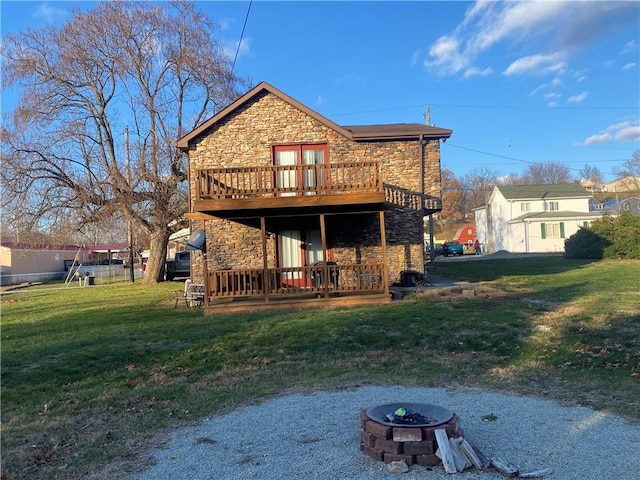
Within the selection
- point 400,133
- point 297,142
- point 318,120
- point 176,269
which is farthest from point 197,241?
point 176,269

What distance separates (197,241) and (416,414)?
45.2 ft

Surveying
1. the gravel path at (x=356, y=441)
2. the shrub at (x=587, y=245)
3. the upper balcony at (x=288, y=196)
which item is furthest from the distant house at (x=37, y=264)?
the gravel path at (x=356, y=441)

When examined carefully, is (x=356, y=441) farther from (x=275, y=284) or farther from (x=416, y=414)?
(x=275, y=284)

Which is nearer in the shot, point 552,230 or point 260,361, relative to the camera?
point 260,361

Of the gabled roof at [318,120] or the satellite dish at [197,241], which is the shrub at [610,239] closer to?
the gabled roof at [318,120]

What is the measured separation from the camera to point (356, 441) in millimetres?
4836

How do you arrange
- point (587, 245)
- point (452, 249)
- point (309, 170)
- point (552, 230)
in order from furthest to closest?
point (452, 249) → point (552, 230) → point (587, 245) → point (309, 170)

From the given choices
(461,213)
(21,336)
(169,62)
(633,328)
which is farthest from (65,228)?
(461,213)

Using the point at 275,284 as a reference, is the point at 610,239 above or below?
above

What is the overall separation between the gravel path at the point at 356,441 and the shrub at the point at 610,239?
2853 cm

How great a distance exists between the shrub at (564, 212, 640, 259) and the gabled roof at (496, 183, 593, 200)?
1399 cm

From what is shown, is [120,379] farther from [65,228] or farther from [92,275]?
[92,275]

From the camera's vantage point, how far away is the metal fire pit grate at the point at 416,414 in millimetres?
4391

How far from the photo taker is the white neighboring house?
42375mm
